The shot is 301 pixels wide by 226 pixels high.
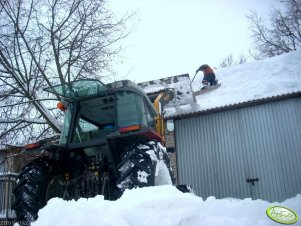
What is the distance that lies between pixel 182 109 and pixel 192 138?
1.05 meters

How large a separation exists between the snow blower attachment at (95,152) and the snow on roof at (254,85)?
5.02 meters

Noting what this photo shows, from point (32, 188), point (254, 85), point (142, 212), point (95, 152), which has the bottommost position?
point (142, 212)

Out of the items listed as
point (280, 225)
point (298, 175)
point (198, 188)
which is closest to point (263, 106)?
point (298, 175)

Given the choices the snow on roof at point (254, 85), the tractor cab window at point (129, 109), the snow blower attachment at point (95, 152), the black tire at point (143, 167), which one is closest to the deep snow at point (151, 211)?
the black tire at point (143, 167)

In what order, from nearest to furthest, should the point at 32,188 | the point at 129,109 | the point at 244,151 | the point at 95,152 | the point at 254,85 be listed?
1. the point at 32,188
2. the point at 95,152
3. the point at 129,109
4. the point at 244,151
5. the point at 254,85

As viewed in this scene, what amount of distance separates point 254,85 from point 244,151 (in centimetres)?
260

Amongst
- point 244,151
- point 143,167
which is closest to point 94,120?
point 143,167

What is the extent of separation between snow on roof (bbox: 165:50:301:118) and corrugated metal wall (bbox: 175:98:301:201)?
→ 37 cm

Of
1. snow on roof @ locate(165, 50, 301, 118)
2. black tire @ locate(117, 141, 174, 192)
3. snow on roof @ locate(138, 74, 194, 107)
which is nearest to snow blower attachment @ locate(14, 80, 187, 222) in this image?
black tire @ locate(117, 141, 174, 192)

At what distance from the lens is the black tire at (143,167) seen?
391 cm

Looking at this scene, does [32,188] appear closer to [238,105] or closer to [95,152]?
[95,152]

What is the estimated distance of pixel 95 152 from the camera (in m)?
4.94

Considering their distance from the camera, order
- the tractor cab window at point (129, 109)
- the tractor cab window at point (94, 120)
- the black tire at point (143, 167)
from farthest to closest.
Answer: the tractor cab window at point (94, 120)
the tractor cab window at point (129, 109)
the black tire at point (143, 167)

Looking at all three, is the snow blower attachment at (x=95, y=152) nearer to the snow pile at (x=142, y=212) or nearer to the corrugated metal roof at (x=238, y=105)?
the snow pile at (x=142, y=212)
